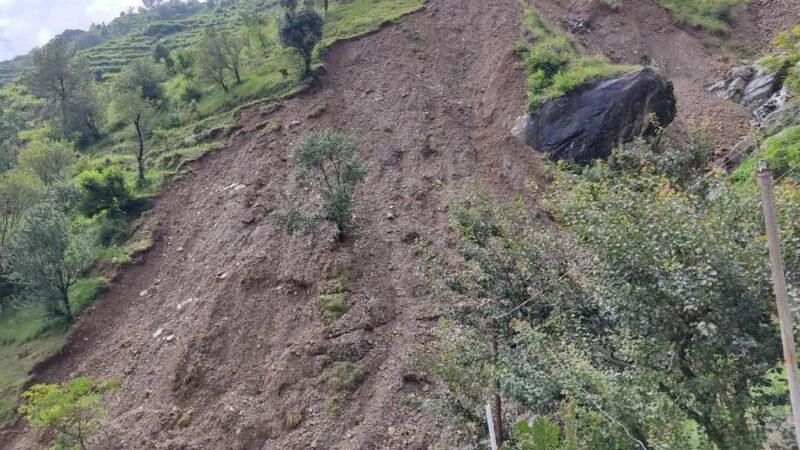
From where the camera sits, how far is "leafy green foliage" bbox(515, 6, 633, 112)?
81.0 feet

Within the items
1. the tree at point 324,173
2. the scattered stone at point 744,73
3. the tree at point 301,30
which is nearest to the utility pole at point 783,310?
the tree at point 324,173

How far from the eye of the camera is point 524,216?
11.5 metres

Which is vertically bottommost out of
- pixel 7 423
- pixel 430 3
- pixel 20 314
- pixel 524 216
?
pixel 7 423

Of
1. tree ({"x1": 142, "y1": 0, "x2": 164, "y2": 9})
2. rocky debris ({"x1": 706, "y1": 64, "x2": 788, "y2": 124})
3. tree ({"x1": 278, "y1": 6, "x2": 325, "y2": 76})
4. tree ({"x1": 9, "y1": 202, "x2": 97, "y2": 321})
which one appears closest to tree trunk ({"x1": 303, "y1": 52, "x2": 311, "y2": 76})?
tree ({"x1": 278, "y1": 6, "x2": 325, "y2": 76})

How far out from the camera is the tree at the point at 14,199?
1057 inches

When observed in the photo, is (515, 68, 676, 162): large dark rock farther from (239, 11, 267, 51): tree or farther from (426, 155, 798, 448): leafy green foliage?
(239, 11, 267, 51): tree

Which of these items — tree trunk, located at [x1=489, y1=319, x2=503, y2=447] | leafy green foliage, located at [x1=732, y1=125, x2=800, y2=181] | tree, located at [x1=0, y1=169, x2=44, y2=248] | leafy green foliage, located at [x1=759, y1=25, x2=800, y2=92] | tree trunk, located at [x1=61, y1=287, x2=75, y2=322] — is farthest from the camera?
tree, located at [x1=0, y1=169, x2=44, y2=248]

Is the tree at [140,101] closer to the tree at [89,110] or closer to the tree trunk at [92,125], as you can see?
the tree at [89,110]

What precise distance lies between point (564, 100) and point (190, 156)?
18.7 m

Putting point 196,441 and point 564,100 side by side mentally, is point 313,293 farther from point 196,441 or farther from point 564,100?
Result: point 564,100

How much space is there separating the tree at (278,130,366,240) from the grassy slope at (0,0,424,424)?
9.95m

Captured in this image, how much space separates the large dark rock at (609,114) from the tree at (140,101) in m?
20.7

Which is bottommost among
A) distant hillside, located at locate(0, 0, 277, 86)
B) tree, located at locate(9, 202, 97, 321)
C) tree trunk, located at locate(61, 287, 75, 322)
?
tree trunk, located at locate(61, 287, 75, 322)

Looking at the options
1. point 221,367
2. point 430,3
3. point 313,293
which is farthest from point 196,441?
point 430,3
